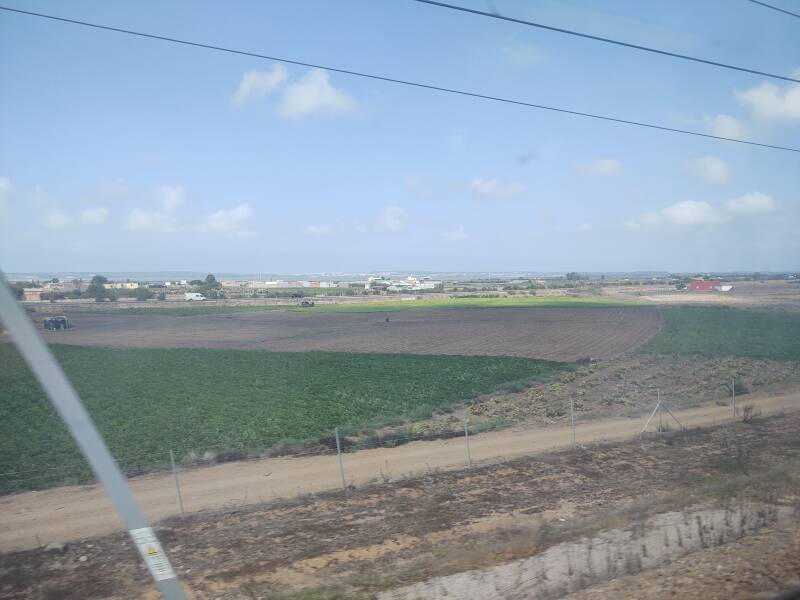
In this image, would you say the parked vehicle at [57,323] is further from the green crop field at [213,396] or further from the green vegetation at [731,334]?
the green vegetation at [731,334]

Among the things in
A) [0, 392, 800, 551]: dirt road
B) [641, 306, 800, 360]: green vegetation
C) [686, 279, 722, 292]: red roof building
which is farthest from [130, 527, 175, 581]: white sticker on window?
[686, 279, 722, 292]: red roof building

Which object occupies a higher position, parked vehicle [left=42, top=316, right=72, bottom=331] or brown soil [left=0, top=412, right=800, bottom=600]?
parked vehicle [left=42, top=316, right=72, bottom=331]

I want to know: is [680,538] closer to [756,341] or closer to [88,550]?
[88,550]

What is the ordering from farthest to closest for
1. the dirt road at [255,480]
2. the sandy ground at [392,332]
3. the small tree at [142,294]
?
the small tree at [142,294]
the sandy ground at [392,332]
the dirt road at [255,480]

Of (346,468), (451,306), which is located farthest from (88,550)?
(451,306)

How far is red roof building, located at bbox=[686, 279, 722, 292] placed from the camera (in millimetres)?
69000

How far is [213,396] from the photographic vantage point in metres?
25.3

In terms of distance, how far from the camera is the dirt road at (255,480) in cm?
1177

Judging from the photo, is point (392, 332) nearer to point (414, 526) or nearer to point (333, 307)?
point (333, 307)

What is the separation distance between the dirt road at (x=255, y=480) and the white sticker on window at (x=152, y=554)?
26.2 ft

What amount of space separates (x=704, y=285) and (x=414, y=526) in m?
73.4

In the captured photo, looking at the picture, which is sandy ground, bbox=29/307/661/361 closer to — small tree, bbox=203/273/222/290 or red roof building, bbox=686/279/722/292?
small tree, bbox=203/273/222/290

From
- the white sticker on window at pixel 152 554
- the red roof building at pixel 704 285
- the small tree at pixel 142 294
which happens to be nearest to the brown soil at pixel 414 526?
the white sticker on window at pixel 152 554

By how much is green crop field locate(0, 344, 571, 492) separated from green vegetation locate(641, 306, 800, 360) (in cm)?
1068
